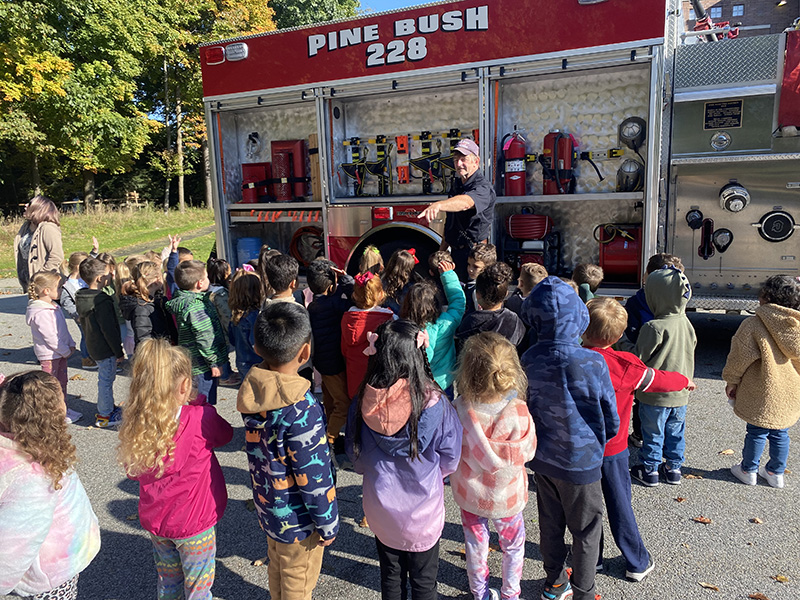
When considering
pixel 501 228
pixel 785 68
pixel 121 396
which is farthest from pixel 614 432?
pixel 121 396

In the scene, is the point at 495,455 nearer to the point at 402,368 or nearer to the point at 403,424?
the point at 403,424

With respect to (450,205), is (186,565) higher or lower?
lower

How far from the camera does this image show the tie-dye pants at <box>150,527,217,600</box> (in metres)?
2.29

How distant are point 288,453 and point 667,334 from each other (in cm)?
227

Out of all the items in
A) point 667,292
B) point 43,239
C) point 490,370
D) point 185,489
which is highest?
point 43,239

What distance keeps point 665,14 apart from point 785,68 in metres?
1.12

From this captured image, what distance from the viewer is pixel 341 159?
6.91 metres

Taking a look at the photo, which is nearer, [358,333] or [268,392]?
[268,392]

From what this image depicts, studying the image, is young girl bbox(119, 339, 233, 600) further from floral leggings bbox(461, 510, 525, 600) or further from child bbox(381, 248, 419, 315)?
child bbox(381, 248, 419, 315)

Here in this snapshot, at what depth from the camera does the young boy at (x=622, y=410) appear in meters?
2.62

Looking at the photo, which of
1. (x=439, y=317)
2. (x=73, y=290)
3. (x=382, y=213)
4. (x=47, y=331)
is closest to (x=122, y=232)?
(x=73, y=290)

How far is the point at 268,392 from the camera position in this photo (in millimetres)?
2096

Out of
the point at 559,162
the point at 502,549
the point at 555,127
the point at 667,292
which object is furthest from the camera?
the point at 555,127

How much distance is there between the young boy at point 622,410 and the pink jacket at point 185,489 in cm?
168
